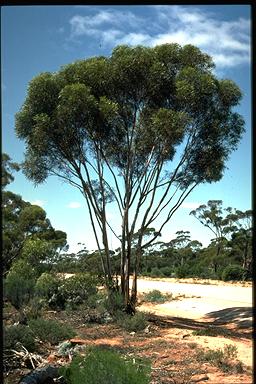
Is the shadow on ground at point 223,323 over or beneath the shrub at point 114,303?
beneath

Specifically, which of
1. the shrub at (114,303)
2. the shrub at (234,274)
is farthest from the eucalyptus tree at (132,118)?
the shrub at (234,274)

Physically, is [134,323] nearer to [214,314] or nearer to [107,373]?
[214,314]

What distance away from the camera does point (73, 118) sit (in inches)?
560

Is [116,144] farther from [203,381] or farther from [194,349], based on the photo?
[203,381]

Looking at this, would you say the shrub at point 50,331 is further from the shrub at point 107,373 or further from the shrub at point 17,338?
the shrub at point 107,373

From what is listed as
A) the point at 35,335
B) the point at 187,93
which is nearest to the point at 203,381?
the point at 35,335

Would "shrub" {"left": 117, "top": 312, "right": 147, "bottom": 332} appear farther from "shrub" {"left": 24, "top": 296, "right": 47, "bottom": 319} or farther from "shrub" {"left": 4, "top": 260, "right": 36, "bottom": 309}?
"shrub" {"left": 4, "top": 260, "right": 36, "bottom": 309}

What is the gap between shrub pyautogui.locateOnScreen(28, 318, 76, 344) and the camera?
401 inches

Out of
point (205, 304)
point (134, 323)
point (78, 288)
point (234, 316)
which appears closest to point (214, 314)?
point (234, 316)

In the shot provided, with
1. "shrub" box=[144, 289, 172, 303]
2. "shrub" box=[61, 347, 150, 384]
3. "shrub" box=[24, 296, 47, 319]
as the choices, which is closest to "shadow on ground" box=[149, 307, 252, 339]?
"shrub" box=[24, 296, 47, 319]

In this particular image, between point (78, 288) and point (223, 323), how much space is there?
20.7 feet

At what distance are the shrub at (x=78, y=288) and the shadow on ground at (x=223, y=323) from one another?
384cm

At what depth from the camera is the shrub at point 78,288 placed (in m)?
18.4

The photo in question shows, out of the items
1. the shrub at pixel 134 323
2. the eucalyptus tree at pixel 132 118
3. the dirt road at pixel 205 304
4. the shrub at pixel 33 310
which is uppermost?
the eucalyptus tree at pixel 132 118
